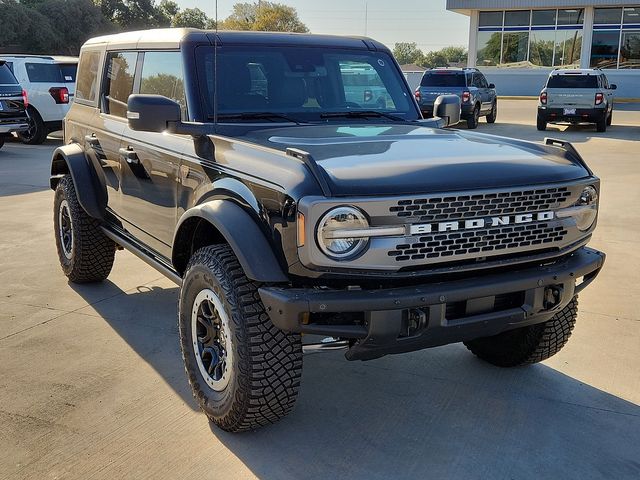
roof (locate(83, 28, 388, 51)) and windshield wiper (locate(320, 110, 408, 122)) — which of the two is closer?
roof (locate(83, 28, 388, 51))

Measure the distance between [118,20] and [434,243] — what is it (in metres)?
61.5

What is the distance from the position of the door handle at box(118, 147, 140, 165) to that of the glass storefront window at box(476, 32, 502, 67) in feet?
117

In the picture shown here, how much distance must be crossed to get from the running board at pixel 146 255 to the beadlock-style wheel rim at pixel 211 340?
480 mm

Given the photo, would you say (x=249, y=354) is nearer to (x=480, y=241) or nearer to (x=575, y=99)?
(x=480, y=241)

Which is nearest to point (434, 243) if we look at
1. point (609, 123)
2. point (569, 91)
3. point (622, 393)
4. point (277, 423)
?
point (277, 423)

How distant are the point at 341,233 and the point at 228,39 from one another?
192 centimetres

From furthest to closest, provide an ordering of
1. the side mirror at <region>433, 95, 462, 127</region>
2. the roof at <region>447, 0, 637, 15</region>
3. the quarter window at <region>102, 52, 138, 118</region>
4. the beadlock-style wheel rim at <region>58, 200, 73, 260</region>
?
the roof at <region>447, 0, 637, 15</region>, the beadlock-style wheel rim at <region>58, 200, 73, 260</region>, the side mirror at <region>433, 95, 462, 127</region>, the quarter window at <region>102, 52, 138, 118</region>

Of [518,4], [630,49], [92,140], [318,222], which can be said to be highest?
[518,4]

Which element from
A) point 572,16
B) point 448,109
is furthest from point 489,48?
point 448,109

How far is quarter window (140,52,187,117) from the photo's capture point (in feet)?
13.1

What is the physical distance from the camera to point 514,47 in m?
36.7

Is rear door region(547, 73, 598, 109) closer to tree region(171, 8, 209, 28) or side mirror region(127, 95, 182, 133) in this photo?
side mirror region(127, 95, 182, 133)

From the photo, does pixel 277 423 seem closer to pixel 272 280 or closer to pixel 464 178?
pixel 272 280

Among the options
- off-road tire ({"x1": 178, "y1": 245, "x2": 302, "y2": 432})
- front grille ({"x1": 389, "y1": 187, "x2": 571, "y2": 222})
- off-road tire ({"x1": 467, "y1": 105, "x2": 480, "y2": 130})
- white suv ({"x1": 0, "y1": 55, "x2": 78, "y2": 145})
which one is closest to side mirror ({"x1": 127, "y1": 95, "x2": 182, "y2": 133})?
off-road tire ({"x1": 178, "y1": 245, "x2": 302, "y2": 432})
